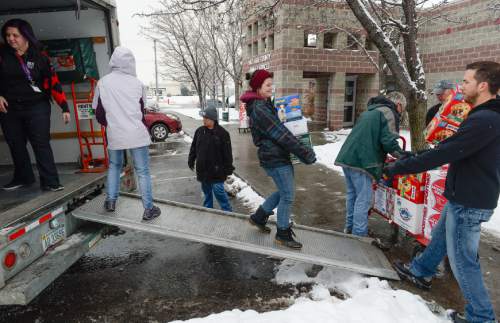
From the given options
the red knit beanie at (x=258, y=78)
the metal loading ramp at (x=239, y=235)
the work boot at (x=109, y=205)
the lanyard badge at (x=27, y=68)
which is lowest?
the metal loading ramp at (x=239, y=235)

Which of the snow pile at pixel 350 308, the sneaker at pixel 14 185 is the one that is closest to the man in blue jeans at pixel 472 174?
the snow pile at pixel 350 308

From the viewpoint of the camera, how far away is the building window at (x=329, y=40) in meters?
15.8

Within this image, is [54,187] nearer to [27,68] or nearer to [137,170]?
[137,170]

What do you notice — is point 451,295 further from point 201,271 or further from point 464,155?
point 201,271

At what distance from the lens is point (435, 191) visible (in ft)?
11.3

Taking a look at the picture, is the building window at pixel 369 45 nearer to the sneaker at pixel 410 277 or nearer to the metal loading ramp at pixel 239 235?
the metal loading ramp at pixel 239 235

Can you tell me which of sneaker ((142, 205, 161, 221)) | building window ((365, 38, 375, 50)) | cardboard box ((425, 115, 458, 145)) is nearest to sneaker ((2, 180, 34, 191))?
sneaker ((142, 205, 161, 221))

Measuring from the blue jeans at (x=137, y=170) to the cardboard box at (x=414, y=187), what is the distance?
2901mm

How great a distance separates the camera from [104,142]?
5066 millimetres

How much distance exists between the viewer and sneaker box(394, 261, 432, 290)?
10.9ft

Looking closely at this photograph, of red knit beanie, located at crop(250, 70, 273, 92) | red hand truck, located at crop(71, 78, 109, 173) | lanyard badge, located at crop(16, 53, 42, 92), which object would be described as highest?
lanyard badge, located at crop(16, 53, 42, 92)

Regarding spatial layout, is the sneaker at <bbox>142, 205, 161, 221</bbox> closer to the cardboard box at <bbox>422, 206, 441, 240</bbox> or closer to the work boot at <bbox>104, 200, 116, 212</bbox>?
the work boot at <bbox>104, 200, 116, 212</bbox>

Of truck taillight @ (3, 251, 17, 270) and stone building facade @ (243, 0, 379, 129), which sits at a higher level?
stone building facade @ (243, 0, 379, 129)

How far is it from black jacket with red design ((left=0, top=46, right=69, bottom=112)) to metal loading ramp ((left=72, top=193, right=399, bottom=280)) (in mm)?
1356
